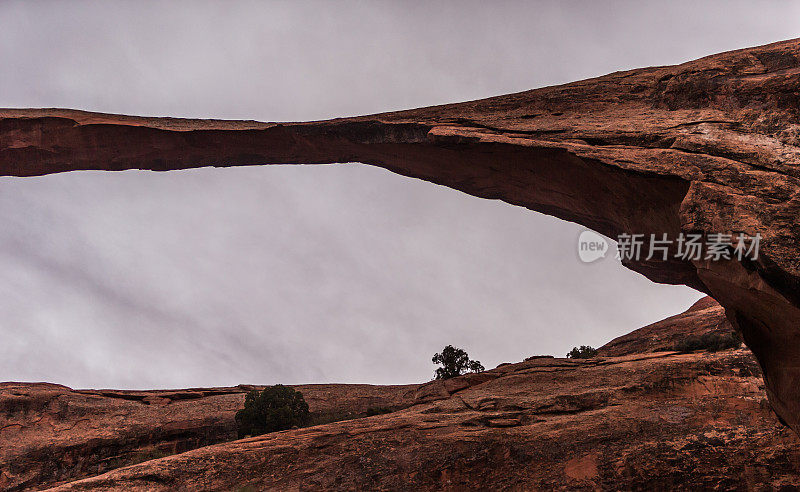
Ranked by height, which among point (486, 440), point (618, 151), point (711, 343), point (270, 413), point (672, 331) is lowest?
point (486, 440)

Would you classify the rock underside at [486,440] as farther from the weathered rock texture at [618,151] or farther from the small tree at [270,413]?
the weathered rock texture at [618,151]

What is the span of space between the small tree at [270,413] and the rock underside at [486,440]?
4.08 ft

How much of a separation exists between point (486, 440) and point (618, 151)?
10094 mm

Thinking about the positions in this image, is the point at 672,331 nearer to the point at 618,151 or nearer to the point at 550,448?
the point at 550,448

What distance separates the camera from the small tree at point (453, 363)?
28.2 m

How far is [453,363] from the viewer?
28328 mm

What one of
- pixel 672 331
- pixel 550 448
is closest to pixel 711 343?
pixel 672 331

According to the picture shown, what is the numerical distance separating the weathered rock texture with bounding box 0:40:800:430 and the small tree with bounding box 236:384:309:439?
1100cm

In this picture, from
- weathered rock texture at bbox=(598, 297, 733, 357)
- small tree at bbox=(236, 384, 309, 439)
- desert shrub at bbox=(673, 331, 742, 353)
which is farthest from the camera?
weathered rock texture at bbox=(598, 297, 733, 357)

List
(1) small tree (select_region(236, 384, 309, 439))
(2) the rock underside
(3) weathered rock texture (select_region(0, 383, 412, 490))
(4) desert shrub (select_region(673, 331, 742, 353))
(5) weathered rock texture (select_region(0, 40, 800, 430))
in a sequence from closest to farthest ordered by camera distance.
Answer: (5) weathered rock texture (select_region(0, 40, 800, 430)), (2) the rock underside, (3) weathered rock texture (select_region(0, 383, 412, 490)), (4) desert shrub (select_region(673, 331, 742, 353)), (1) small tree (select_region(236, 384, 309, 439))

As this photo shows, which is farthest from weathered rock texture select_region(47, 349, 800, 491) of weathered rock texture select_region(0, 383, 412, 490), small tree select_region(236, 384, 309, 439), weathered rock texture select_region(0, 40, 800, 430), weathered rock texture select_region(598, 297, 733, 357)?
weathered rock texture select_region(598, 297, 733, 357)

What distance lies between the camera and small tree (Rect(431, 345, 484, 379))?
28.2 m

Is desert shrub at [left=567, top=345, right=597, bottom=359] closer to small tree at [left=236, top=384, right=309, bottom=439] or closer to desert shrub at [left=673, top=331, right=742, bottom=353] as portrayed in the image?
desert shrub at [left=673, top=331, right=742, bottom=353]

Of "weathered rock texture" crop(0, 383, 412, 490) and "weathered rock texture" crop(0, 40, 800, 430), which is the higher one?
"weathered rock texture" crop(0, 40, 800, 430)
